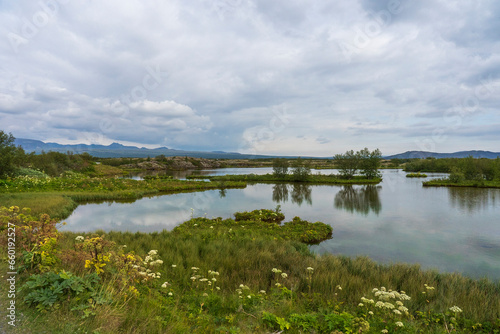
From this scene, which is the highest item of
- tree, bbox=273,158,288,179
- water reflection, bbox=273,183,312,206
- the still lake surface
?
tree, bbox=273,158,288,179

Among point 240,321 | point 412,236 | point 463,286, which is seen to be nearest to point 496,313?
point 463,286

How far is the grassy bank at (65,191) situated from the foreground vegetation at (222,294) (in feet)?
48.4

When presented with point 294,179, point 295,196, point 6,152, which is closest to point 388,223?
point 295,196

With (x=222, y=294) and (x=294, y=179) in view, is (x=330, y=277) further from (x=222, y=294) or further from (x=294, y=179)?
(x=294, y=179)

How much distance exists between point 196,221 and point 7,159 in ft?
81.4

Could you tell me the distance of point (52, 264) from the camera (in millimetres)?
4965

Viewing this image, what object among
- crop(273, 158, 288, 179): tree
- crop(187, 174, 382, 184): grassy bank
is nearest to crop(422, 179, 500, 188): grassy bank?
crop(187, 174, 382, 184): grassy bank

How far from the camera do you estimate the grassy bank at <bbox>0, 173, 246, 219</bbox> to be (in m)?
19.0

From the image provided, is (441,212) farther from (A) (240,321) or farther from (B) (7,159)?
(B) (7,159)

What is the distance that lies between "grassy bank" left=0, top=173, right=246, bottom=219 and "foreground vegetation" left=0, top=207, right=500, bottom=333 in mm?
14748

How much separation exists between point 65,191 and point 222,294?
3090 cm

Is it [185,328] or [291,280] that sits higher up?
[185,328]

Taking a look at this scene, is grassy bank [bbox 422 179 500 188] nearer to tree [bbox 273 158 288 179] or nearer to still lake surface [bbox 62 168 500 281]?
still lake surface [bbox 62 168 500 281]

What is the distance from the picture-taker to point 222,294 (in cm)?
632
